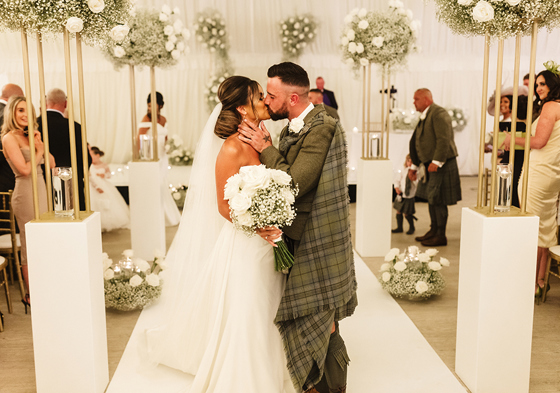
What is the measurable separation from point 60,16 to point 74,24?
4.4 inches

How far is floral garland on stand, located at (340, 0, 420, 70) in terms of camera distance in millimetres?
6176

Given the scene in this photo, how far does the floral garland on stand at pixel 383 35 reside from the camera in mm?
6176

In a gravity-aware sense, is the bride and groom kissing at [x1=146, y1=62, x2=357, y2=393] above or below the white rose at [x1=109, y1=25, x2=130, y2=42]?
below

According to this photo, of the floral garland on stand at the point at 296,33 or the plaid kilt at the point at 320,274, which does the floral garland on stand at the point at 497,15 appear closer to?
the plaid kilt at the point at 320,274

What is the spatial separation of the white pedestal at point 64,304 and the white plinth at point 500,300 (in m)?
2.18

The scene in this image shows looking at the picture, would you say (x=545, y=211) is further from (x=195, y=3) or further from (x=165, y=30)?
(x=195, y=3)

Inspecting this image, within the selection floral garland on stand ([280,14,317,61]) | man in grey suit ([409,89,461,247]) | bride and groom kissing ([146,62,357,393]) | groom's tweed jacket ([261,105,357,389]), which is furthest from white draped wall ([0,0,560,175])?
groom's tweed jacket ([261,105,357,389])

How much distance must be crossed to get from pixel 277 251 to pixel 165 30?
153 inches

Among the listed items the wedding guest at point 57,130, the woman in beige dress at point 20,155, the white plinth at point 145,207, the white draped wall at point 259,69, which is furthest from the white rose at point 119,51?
the white draped wall at point 259,69

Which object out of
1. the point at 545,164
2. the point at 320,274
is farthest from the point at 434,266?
the point at 320,274

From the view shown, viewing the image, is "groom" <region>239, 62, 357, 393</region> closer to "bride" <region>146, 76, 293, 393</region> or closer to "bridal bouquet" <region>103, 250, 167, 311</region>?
"bride" <region>146, 76, 293, 393</region>

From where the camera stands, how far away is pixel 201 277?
3.42m

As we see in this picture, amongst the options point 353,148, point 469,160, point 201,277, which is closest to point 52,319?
point 201,277

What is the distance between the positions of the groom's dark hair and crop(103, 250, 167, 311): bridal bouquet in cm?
250
